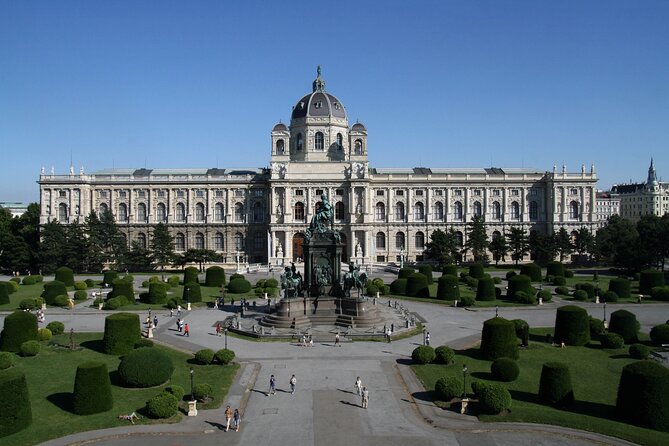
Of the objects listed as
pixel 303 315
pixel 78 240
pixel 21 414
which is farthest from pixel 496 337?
pixel 78 240

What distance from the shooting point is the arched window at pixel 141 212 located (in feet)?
330

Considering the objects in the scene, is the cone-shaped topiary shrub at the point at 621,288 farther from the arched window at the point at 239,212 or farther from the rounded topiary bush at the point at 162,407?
the arched window at the point at 239,212

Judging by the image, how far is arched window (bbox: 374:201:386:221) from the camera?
9994cm

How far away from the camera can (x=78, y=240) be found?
82688mm

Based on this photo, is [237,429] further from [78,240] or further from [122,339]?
[78,240]

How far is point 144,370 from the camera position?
29141mm

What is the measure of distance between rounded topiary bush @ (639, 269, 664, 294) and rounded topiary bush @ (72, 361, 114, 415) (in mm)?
53801

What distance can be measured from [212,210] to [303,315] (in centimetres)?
5823

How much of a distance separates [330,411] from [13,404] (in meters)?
12.6

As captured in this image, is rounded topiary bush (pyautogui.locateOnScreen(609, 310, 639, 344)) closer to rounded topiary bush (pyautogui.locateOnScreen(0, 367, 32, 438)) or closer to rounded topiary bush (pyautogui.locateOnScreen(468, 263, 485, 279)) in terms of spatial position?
rounded topiary bush (pyautogui.locateOnScreen(468, 263, 485, 279))

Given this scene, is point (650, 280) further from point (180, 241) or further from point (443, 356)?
point (180, 241)

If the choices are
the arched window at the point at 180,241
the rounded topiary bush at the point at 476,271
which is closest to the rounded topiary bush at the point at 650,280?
the rounded topiary bush at the point at 476,271

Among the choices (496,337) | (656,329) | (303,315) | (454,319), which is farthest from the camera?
(454,319)

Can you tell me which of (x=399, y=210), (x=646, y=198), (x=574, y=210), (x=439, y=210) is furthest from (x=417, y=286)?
(x=646, y=198)
